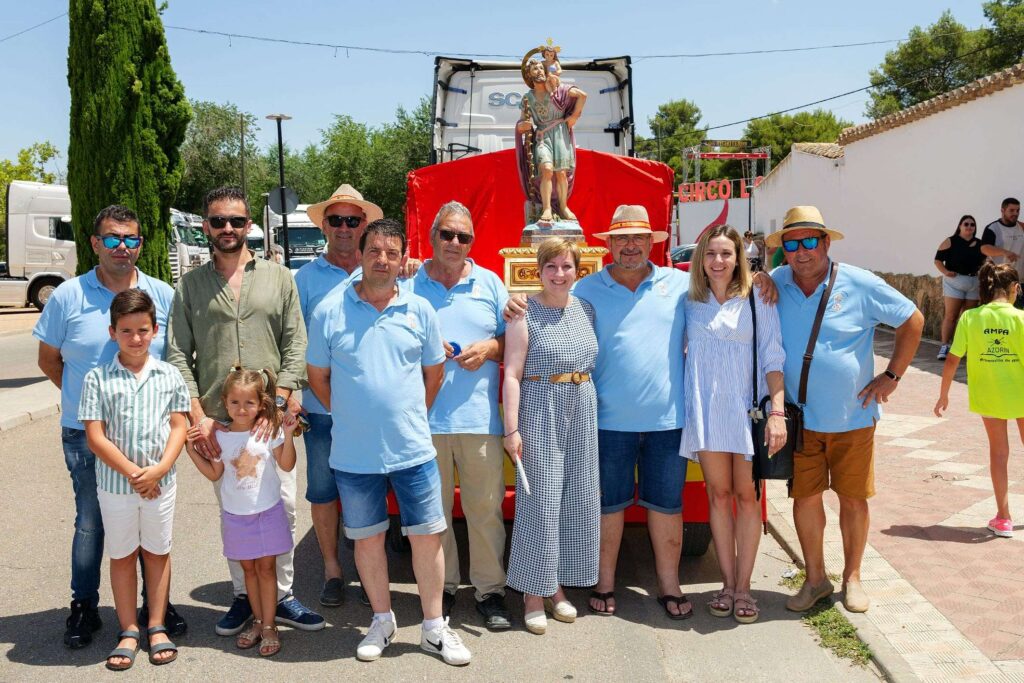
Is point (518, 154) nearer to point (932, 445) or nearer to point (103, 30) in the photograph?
point (932, 445)

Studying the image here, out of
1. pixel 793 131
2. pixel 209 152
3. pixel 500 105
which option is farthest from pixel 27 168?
pixel 793 131

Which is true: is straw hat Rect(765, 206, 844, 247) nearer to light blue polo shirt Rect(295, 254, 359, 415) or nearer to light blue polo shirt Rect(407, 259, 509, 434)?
light blue polo shirt Rect(407, 259, 509, 434)

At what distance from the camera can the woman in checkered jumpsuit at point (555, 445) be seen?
13.7ft

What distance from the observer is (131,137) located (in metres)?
13.5

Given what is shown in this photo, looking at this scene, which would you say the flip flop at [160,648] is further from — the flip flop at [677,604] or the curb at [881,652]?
the curb at [881,652]

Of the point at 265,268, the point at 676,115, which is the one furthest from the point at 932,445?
the point at 676,115

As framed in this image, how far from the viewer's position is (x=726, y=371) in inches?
167

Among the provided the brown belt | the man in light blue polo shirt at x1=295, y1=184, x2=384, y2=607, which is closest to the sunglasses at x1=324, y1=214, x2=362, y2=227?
the man in light blue polo shirt at x1=295, y1=184, x2=384, y2=607

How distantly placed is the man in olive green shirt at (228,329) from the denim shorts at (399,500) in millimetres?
458

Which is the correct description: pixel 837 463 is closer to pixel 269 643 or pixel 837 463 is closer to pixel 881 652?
pixel 881 652

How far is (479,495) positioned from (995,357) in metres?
3.38

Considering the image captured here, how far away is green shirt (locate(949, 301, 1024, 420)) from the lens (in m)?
5.36

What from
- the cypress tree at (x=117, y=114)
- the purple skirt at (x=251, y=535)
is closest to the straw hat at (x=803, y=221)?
the purple skirt at (x=251, y=535)

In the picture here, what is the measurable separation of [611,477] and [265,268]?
1975mm
